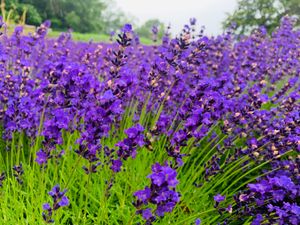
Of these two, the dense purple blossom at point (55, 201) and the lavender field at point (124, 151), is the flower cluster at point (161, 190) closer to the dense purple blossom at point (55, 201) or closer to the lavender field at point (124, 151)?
the lavender field at point (124, 151)

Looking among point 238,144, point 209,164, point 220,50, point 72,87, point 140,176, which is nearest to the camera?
point 72,87

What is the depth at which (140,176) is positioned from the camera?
107 inches

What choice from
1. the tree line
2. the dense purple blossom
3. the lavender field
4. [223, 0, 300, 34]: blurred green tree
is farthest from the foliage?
the dense purple blossom

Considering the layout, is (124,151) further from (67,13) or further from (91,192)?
(67,13)

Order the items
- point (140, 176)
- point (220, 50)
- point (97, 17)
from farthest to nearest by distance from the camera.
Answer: point (97, 17) < point (220, 50) < point (140, 176)

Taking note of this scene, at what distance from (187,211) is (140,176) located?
47 centimetres

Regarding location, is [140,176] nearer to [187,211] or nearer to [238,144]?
[187,211]

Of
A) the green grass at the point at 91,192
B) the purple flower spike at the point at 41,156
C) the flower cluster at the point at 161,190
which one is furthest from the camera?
the green grass at the point at 91,192

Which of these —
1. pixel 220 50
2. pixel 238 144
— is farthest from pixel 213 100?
pixel 220 50

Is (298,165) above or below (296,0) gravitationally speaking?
below

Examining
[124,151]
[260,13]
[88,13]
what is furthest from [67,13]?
[124,151]

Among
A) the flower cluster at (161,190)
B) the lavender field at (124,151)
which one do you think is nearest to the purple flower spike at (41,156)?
the lavender field at (124,151)

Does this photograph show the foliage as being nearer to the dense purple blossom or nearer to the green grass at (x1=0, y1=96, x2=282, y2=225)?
the green grass at (x1=0, y1=96, x2=282, y2=225)

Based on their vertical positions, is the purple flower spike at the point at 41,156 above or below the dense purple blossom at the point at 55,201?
above
